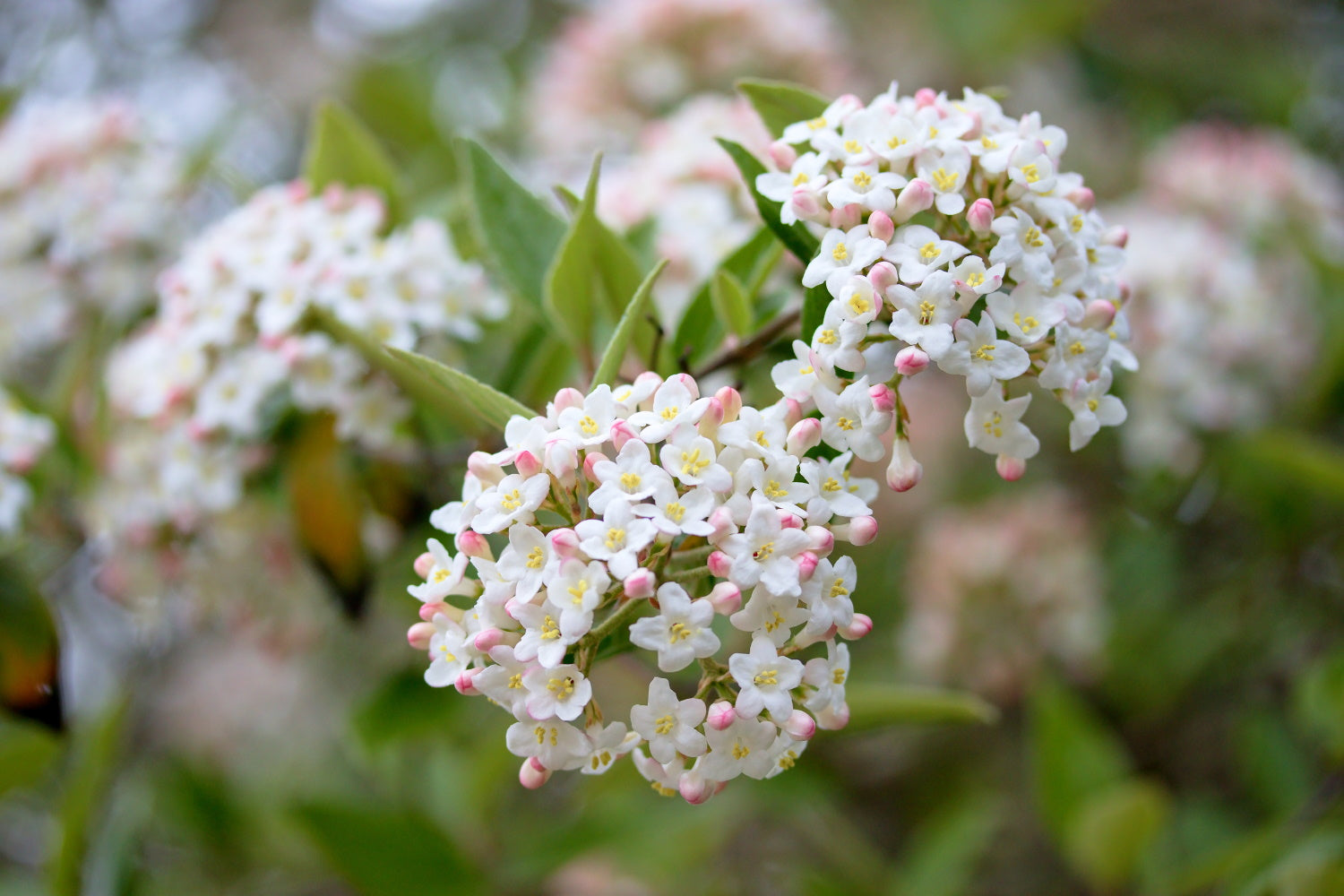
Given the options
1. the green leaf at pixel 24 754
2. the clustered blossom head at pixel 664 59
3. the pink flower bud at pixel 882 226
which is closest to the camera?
the pink flower bud at pixel 882 226

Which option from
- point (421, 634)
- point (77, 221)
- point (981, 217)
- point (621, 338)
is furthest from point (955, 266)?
point (77, 221)

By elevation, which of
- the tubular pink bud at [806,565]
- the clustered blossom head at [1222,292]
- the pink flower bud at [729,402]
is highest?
the pink flower bud at [729,402]

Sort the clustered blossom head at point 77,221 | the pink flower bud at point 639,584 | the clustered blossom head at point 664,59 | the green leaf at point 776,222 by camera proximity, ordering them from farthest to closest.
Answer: the clustered blossom head at point 664,59, the clustered blossom head at point 77,221, the green leaf at point 776,222, the pink flower bud at point 639,584

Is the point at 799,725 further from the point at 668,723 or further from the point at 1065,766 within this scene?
the point at 1065,766

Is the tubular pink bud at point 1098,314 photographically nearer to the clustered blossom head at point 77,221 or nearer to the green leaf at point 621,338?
the green leaf at point 621,338

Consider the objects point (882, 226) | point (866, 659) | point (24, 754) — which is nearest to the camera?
point (882, 226)

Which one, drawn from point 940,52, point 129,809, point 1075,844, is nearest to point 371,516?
point 129,809

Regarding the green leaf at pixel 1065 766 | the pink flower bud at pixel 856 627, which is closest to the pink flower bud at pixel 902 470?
the pink flower bud at pixel 856 627
